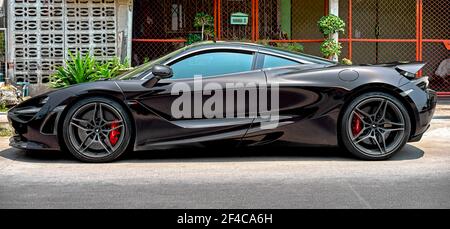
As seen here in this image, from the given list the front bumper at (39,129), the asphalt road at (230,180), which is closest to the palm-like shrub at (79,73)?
the asphalt road at (230,180)

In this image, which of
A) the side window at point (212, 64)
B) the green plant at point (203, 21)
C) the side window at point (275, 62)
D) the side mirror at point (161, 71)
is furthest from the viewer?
the green plant at point (203, 21)

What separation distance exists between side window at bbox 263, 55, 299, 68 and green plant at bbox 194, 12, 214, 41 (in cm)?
707

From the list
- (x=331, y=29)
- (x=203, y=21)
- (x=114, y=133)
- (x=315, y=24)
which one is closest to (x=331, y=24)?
(x=331, y=29)

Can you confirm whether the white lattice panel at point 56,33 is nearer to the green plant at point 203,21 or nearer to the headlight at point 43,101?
the green plant at point 203,21

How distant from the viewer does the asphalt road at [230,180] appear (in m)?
5.18

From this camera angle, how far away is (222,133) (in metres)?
6.88

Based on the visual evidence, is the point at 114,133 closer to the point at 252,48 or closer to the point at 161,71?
the point at 161,71

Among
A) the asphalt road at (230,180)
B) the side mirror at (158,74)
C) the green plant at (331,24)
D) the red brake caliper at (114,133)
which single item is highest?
the green plant at (331,24)

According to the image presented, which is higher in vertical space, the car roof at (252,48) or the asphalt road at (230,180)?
the car roof at (252,48)

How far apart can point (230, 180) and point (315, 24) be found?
37.2 ft

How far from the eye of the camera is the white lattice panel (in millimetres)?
12828

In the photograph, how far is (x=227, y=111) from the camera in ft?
22.7

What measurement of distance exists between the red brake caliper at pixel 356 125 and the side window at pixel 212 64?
1.27m

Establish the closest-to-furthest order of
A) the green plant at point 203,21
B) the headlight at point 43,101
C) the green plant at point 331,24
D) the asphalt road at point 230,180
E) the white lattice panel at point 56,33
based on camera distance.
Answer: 1. the asphalt road at point 230,180
2. the headlight at point 43,101
3. the white lattice panel at point 56,33
4. the green plant at point 331,24
5. the green plant at point 203,21
